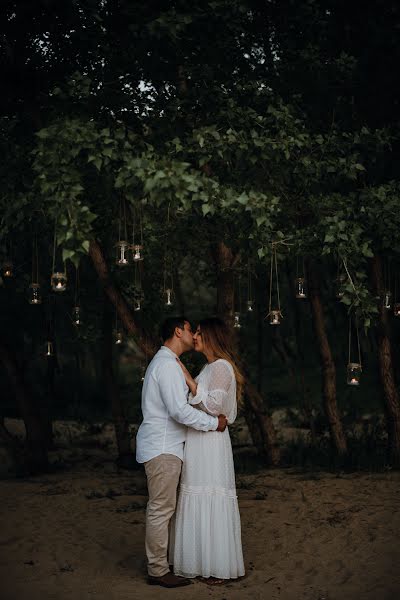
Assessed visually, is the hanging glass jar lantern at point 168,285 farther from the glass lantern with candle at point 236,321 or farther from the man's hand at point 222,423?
the man's hand at point 222,423

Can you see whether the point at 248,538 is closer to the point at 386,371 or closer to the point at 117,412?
the point at 386,371

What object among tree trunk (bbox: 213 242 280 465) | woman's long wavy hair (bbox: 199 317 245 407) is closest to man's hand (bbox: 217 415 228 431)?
woman's long wavy hair (bbox: 199 317 245 407)

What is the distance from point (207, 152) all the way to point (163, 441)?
268 cm

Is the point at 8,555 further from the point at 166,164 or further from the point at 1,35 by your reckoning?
the point at 1,35

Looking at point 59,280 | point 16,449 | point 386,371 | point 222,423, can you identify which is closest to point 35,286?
point 59,280

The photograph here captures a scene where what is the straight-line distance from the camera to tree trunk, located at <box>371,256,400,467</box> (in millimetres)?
9156

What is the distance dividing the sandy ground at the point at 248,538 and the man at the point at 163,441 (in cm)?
31

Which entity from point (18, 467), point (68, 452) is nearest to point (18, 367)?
→ point (18, 467)

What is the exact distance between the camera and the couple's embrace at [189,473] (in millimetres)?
5398

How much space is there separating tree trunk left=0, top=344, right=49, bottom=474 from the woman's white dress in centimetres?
509

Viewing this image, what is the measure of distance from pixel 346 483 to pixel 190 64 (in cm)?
518

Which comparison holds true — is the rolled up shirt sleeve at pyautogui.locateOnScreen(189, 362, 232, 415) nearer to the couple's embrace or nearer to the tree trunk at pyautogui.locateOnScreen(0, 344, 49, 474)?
the couple's embrace

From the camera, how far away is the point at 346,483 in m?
8.42

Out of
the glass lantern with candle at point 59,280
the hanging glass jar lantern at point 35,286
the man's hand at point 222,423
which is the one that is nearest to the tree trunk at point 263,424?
the hanging glass jar lantern at point 35,286
